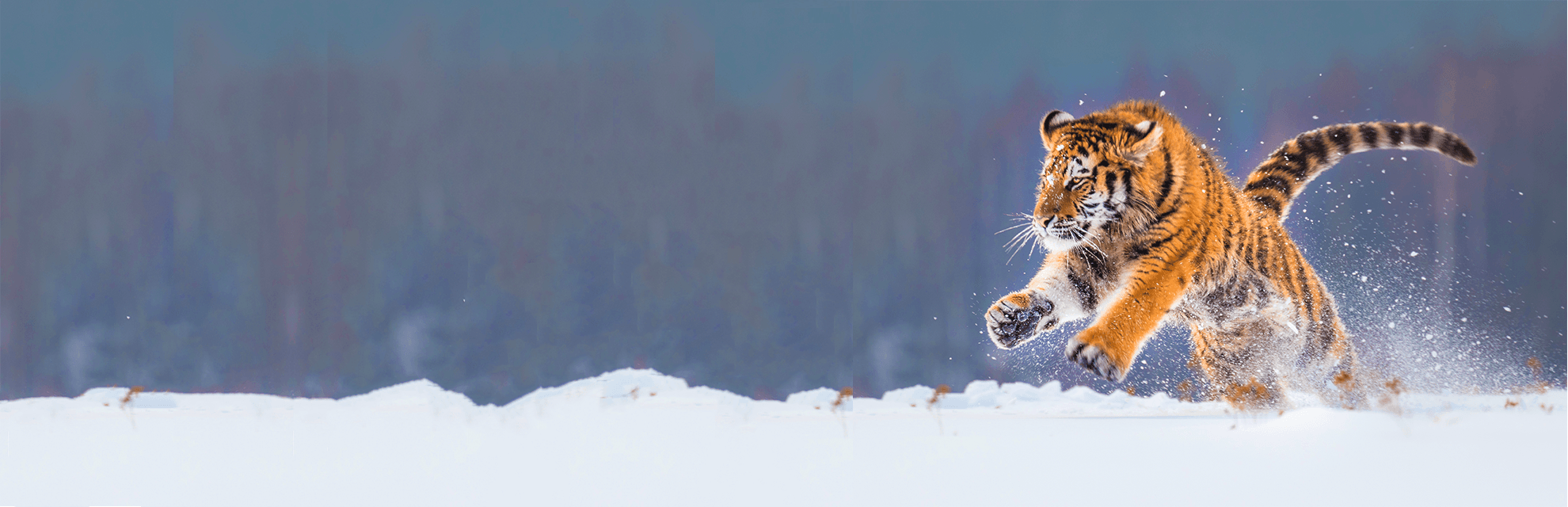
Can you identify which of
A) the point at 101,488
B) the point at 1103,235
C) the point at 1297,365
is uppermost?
the point at 1103,235

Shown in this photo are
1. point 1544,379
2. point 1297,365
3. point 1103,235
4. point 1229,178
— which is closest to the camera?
point 1103,235

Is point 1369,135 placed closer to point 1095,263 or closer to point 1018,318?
point 1095,263

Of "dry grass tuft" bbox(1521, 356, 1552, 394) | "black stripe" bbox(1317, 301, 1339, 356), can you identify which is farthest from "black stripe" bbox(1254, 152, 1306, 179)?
"dry grass tuft" bbox(1521, 356, 1552, 394)

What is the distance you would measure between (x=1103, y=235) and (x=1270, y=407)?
4.37ft

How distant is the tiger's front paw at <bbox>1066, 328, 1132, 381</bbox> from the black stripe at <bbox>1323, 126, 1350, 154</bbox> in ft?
7.00

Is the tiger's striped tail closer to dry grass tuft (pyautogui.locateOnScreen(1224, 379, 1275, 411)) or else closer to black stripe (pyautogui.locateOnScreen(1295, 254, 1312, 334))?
black stripe (pyautogui.locateOnScreen(1295, 254, 1312, 334))

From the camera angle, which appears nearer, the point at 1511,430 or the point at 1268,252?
the point at 1511,430

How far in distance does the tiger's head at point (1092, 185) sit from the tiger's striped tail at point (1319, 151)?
1.13 meters

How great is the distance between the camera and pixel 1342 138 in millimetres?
4176

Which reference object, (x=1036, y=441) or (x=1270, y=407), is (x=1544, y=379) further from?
(x=1036, y=441)

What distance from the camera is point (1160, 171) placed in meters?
3.40

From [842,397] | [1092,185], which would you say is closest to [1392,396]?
[1092,185]

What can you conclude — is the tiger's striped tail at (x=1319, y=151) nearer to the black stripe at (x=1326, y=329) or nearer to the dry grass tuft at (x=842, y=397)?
the black stripe at (x=1326, y=329)

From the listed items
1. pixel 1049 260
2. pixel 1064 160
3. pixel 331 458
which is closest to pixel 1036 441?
pixel 1049 260
